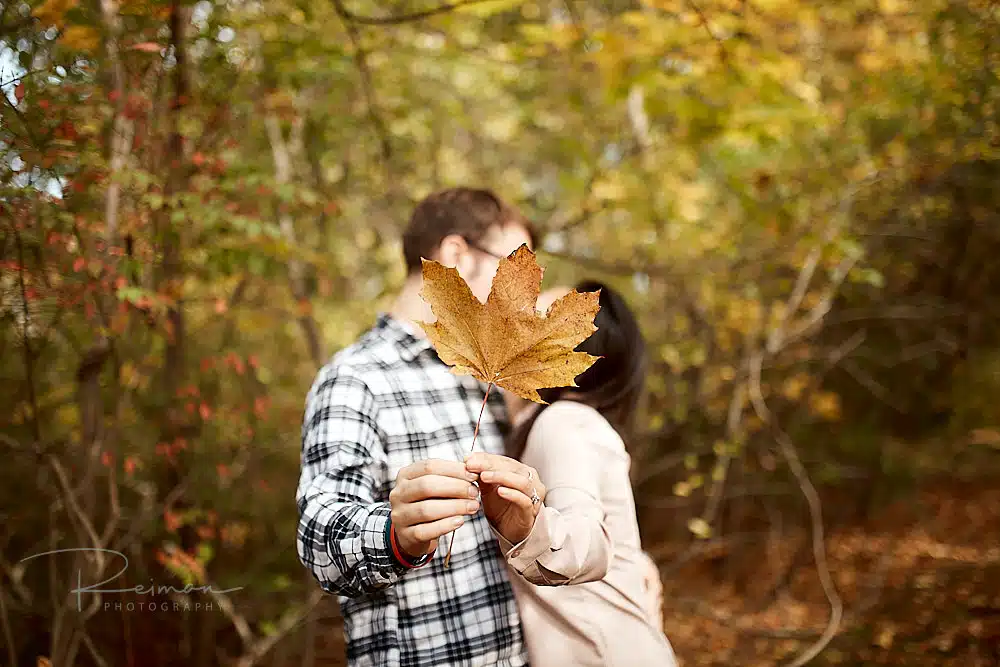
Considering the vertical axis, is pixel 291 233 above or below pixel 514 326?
above

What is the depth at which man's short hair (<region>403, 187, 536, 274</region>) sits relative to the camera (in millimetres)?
1718

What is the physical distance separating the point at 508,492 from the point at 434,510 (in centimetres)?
12

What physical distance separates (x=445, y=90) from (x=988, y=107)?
3240mm

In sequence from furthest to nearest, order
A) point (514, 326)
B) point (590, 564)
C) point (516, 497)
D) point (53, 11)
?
point (53, 11), point (590, 564), point (516, 497), point (514, 326)

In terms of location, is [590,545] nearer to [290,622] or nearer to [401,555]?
[401,555]

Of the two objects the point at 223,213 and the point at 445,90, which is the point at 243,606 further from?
the point at 445,90

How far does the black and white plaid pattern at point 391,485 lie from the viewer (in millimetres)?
1354

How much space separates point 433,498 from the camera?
971mm

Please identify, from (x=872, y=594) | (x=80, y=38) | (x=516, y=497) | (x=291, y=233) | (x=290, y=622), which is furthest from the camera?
(x=872, y=594)

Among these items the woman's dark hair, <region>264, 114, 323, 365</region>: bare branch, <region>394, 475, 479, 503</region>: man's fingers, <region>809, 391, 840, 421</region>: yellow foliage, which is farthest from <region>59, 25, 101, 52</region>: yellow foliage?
<region>809, 391, 840, 421</region>: yellow foliage

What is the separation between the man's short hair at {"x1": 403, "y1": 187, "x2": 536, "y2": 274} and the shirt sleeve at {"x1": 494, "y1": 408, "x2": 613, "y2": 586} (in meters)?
0.50

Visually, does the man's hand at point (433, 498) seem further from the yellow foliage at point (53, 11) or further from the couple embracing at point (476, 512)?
the yellow foliage at point (53, 11)

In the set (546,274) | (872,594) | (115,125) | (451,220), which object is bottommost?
(872,594)

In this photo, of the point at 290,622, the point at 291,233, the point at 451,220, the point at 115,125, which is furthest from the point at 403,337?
the point at 291,233
